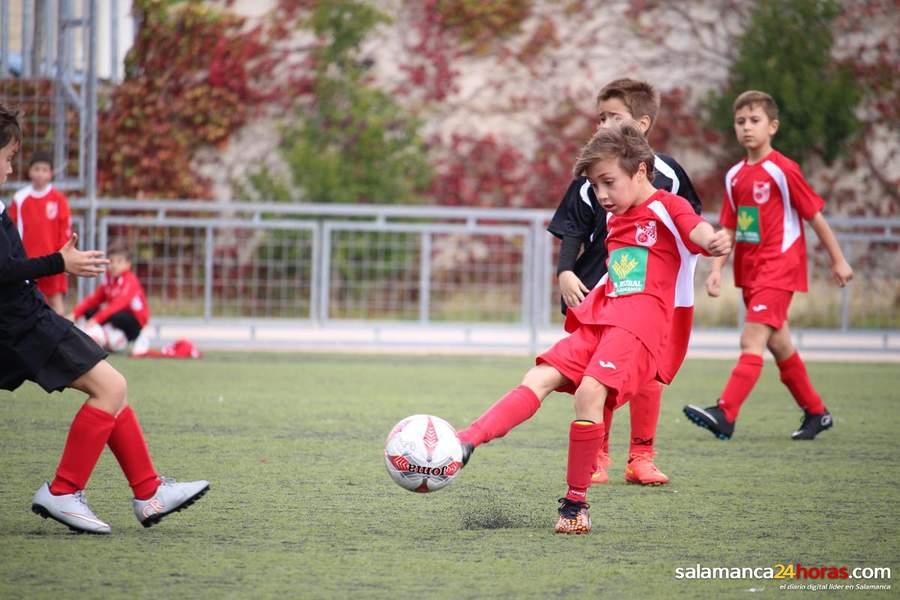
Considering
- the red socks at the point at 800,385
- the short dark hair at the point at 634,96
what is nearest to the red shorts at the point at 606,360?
the short dark hair at the point at 634,96

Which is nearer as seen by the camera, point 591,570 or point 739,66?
point 591,570

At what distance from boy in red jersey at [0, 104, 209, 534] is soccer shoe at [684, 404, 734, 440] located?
9.82 feet

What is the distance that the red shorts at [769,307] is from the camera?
22.1 ft

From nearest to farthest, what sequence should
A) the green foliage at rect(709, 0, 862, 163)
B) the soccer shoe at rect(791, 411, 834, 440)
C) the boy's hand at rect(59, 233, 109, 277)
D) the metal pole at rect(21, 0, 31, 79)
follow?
1. the boy's hand at rect(59, 233, 109, 277)
2. the soccer shoe at rect(791, 411, 834, 440)
3. the metal pole at rect(21, 0, 31, 79)
4. the green foliage at rect(709, 0, 862, 163)

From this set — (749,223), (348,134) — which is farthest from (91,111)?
(749,223)

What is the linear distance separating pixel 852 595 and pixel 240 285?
877cm

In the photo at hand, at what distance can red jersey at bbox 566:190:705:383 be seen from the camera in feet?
14.4

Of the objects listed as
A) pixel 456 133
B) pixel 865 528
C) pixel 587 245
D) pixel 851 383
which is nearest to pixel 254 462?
pixel 587 245

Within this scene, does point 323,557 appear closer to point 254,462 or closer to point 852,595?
point 852,595

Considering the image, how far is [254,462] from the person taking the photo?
18.4 feet

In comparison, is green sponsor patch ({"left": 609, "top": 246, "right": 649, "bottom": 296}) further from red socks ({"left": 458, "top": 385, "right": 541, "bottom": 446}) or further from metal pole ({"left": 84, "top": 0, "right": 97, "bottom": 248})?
metal pole ({"left": 84, "top": 0, "right": 97, "bottom": 248})

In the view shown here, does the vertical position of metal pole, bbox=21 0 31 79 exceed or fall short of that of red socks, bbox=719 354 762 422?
it exceeds it

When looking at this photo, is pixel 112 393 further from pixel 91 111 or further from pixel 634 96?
pixel 91 111

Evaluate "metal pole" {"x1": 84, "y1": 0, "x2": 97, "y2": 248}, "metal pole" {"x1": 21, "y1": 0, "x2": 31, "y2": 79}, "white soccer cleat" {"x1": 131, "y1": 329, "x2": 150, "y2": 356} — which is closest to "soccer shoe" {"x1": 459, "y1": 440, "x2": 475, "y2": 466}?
"white soccer cleat" {"x1": 131, "y1": 329, "x2": 150, "y2": 356}
